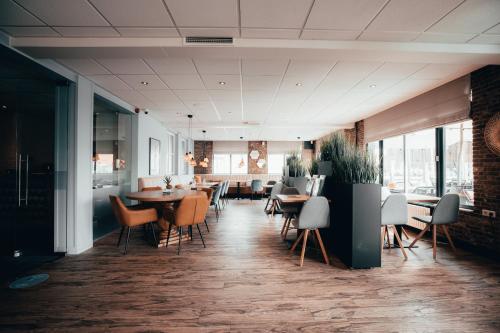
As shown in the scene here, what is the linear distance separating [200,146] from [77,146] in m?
9.42

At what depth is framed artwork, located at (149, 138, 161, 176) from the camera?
7.03 m

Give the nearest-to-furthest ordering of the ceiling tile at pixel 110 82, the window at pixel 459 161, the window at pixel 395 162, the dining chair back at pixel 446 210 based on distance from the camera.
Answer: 1. the dining chair back at pixel 446 210
2. the ceiling tile at pixel 110 82
3. the window at pixel 459 161
4. the window at pixel 395 162

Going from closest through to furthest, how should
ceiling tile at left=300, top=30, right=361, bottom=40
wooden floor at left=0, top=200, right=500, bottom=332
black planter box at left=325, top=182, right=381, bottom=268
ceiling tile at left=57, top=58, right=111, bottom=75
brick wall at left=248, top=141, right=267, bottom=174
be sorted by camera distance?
1. wooden floor at left=0, top=200, right=500, bottom=332
2. ceiling tile at left=300, top=30, right=361, bottom=40
3. black planter box at left=325, top=182, right=381, bottom=268
4. ceiling tile at left=57, top=58, right=111, bottom=75
5. brick wall at left=248, top=141, right=267, bottom=174

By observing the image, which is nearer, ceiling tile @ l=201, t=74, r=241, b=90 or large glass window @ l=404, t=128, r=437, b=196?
ceiling tile @ l=201, t=74, r=241, b=90

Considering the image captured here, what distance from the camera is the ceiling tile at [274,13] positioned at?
2406mm

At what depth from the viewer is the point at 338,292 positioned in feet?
8.71

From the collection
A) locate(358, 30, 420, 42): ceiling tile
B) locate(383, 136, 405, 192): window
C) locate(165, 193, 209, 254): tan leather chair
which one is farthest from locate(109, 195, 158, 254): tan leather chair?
locate(383, 136, 405, 192): window

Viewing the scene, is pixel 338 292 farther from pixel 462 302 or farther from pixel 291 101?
pixel 291 101

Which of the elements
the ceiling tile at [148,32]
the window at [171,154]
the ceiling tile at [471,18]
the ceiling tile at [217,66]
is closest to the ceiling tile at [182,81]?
the ceiling tile at [217,66]

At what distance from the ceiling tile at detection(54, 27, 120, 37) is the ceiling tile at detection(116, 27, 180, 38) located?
0.11 metres

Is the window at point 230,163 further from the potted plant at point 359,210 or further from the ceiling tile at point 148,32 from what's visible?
the ceiling tile at point 148,32

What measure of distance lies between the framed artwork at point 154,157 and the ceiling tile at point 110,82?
244 cm

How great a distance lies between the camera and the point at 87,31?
2.85 metres

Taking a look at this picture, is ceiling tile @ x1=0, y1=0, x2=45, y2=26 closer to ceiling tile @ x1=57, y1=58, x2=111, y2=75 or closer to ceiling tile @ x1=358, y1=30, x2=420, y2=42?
ceiling tile @ x1=57, y1=58, x2=111, y2=75
